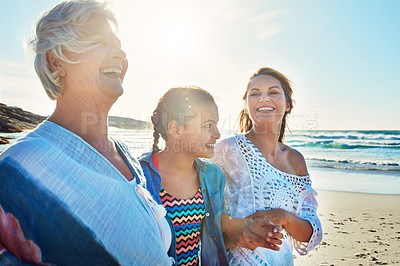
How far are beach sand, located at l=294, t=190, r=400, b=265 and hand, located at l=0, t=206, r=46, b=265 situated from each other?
4210 millimetres

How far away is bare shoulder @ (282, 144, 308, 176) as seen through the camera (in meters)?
2.91

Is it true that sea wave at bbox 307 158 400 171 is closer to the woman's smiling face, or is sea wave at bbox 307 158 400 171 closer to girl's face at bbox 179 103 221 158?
girl's face at bbox 179 103 221 158

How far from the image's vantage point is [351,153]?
18.5 meters

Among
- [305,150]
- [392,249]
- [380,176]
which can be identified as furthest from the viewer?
[305,150]

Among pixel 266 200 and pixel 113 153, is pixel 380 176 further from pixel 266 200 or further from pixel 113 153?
pixel 113 153

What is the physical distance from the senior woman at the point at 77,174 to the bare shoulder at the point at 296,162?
1.68 m

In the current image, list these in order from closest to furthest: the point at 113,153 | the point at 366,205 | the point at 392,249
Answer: the point at 113,153 < the point at 392,249 < the point at 366,205

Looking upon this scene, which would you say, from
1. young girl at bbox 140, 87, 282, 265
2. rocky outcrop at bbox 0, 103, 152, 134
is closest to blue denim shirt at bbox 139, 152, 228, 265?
young girl at bbox 140, 87, 282, 265

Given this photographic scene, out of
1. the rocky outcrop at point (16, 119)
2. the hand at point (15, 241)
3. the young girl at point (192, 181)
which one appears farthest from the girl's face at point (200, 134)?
the rocky outcrop at point (16, 119)

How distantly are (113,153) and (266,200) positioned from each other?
141 cm

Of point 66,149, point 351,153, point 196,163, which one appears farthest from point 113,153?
point 351,153

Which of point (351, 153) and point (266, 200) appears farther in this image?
point (351, 153)

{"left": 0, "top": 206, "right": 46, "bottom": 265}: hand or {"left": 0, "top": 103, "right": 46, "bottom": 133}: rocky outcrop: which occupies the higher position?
{"left": 0, "top": 103, "right": 46, "bottom": 133}: rocky outcrop

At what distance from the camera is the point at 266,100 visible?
2.76 meters
